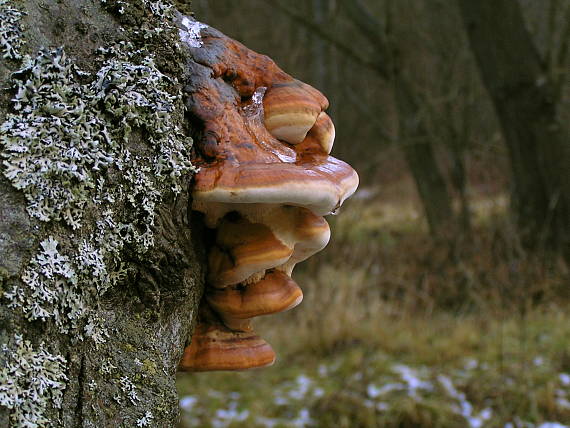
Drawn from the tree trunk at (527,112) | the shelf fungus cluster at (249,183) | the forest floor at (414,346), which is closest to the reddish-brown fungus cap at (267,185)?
the shelf fungus cluster at (249,183)

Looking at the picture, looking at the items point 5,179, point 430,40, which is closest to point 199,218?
point 5,179

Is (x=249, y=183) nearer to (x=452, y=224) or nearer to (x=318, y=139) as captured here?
(x=318, y=139)

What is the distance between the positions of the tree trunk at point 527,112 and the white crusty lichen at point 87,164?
5136 mm

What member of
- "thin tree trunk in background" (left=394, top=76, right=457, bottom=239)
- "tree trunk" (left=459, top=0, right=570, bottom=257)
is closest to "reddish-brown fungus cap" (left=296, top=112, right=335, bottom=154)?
"tree trunk" (left=459, top=0, right=570, bottom=257)

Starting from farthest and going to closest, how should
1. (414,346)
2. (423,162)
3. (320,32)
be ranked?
(423,162)
(320,32)
(414,346)

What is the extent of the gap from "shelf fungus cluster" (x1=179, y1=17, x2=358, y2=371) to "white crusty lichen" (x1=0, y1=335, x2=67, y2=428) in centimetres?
32

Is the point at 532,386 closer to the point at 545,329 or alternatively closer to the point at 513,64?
the point at 545,329

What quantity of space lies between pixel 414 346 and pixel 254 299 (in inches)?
144

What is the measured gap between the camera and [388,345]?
4.57 meters

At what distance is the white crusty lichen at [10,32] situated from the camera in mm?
778

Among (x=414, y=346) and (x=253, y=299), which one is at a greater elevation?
(x=414, y=346)

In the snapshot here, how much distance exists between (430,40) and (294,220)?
23.8 ft

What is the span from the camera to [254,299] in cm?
107

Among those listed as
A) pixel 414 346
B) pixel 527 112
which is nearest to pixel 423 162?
pixel 527 112
